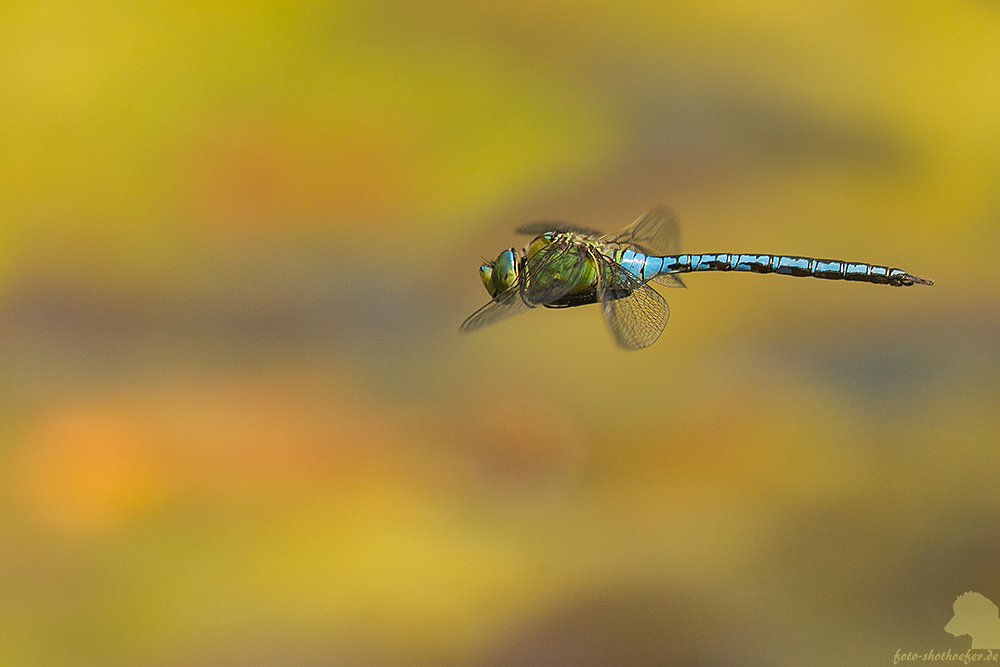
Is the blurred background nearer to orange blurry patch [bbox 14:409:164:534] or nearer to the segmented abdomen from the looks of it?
orange blurry patch [bbox 14:409:164:534]

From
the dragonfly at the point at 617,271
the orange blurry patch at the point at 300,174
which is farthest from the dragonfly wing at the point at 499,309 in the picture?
the orange blurry patch at the point at 300,174

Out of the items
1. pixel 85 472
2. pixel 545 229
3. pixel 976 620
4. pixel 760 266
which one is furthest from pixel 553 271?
pixel 85 472

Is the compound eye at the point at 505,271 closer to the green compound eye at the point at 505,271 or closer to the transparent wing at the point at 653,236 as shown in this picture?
the green compound eye at the point at 505,271

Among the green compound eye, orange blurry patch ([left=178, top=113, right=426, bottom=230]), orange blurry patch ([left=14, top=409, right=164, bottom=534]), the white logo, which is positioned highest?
orange blurry patch ([left=178, top=113, right=426, bottom=230])

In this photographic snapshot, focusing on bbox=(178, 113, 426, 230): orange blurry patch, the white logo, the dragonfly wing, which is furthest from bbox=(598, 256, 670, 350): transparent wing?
bbox=(178, 113, 426, 230): orange blurry patch

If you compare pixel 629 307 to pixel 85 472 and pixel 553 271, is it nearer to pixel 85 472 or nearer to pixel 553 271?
pixel 553 271

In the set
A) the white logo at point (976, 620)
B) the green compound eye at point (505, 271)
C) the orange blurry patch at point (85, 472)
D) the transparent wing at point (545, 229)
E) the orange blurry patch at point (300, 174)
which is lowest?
the white logo at point (976, 620)

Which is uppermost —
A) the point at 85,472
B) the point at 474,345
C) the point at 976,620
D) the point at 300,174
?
the point at 300,174
